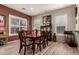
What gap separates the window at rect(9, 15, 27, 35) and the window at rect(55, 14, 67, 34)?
0.83m

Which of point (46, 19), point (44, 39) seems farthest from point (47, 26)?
point (44, 39)

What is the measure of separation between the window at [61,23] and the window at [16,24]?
2.71 feet

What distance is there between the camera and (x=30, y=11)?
2.36 meters

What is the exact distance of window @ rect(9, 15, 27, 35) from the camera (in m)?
2.27

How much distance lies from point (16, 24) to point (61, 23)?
113 centimetres

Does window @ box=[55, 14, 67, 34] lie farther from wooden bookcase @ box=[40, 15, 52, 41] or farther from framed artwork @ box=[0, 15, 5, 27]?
framed artwork @ box=[0, 15, 5, 27]

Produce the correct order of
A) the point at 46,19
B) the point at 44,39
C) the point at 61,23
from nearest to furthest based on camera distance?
1. the point at 61,23
2. the point at 46,19
3. the point at 44,39

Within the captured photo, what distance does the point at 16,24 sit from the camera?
2.30 m

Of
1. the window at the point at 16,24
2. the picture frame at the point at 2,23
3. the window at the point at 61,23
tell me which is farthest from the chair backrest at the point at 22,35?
the window at the point at 61,23

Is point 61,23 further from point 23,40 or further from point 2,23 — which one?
point 2,23

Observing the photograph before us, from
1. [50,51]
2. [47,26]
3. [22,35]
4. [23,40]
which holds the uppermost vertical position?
[47,26]

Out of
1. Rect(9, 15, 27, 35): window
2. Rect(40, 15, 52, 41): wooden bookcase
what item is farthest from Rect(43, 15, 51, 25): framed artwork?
Rect(9, 15, 27, 35): window
